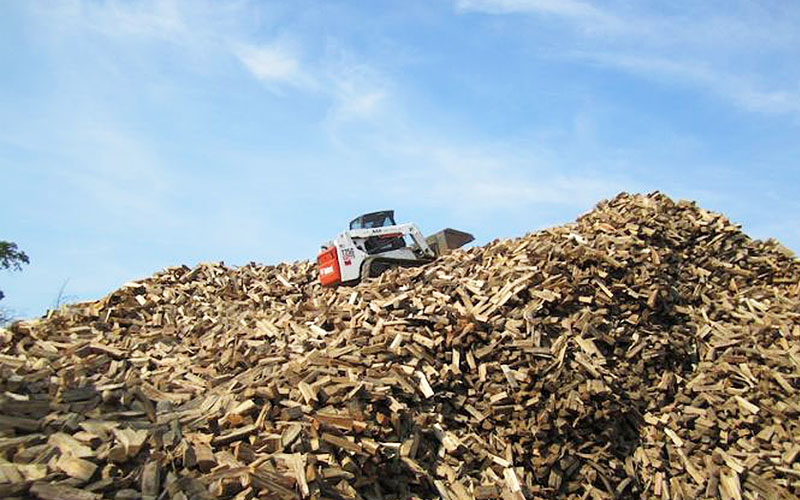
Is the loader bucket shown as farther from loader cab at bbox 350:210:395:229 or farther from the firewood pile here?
the firewood pile

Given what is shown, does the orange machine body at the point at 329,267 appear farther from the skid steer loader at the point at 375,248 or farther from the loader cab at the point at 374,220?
the loader cab at the point at 374,220

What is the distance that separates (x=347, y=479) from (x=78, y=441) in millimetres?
2534

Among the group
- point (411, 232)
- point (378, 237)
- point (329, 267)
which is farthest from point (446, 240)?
point (329, 267)

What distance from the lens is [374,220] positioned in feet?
53.4

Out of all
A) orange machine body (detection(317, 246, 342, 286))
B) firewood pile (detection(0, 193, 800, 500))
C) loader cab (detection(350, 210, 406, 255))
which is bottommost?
firewood pile (detection(0, 193, 800, 500))

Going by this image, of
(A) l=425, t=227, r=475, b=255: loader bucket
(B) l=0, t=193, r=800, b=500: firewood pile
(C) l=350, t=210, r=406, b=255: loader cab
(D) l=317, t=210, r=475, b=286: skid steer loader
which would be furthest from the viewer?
(A) l=425, t=227, r=475, b=255: loader bucket

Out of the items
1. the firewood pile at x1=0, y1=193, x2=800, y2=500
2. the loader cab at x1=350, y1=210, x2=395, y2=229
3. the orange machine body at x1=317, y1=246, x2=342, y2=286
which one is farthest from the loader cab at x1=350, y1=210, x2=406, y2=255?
the firewood pile at x1=0, y1=193, x2=800, y2=500

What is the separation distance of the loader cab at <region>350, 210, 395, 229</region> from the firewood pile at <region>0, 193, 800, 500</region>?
3.25 meters

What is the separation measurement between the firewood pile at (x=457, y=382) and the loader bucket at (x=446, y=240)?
3.34 metres

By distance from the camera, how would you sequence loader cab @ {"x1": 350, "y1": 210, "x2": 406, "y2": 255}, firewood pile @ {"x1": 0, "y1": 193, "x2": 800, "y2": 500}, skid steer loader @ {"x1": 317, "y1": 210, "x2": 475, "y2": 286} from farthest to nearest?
1. loader cab @ {"x1": 350, "y1": 210, "x2": 406, "y2": 255}
2. skid steer loader @ {"x1": 317, "y1": 210, "x2": 475, "y2": 286}
3. firewood pile @ {"x1": 0, "y1": 193, "x2": 800, "y2": 500}

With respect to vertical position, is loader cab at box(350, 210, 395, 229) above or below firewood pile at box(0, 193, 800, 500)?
above

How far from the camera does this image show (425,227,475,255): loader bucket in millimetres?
17062

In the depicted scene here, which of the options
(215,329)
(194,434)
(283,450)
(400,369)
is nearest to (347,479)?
(283,450)

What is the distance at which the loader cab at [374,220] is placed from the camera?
635 inches
